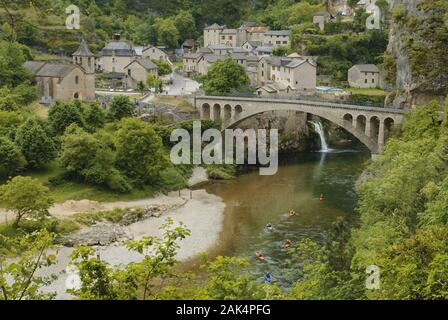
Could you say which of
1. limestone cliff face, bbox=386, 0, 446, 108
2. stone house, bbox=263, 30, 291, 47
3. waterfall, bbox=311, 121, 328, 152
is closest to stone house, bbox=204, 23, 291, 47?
stone house, bbox=263, 30, 291, 47

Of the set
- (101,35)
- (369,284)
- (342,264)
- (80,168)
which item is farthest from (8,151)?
(101,35)

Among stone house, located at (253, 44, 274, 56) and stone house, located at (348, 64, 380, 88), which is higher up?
stone house, located at (253, 44, 274, 56)

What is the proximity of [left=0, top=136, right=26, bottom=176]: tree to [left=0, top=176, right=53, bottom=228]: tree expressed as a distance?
6468 mm

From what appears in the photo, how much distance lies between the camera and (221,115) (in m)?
66.1

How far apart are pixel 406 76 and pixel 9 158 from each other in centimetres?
3620

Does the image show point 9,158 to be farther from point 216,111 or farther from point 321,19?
point 321,19

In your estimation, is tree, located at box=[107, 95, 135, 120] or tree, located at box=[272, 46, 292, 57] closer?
tree, located at box=[107, 95, 135, 120]

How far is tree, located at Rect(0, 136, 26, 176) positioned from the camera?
1822 inches

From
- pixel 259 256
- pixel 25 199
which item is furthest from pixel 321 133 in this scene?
pixel 25 199

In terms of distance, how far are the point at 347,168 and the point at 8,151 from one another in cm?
3061

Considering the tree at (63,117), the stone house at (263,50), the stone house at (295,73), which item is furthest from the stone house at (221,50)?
the tree at (63,117)

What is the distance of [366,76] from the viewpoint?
268 ft

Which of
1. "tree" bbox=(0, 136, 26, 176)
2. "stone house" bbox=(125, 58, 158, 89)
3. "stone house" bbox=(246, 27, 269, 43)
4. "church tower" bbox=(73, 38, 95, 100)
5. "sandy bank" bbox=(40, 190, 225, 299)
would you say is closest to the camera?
"sandy bank" bbox=(40, 190, 225, 299)

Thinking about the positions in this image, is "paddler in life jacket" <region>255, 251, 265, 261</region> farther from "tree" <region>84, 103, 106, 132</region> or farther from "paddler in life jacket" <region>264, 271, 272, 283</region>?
"tree" <region>84, 103, 106, 132</region>
